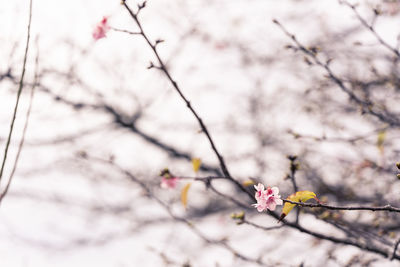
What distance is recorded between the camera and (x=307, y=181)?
13.4 feet

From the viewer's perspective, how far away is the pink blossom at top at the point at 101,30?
7.24 ft

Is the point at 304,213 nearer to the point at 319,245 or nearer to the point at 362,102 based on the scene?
the point at 362,102

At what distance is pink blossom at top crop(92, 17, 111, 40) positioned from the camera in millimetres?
2207

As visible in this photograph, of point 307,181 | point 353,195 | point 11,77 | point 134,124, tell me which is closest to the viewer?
point 11,77

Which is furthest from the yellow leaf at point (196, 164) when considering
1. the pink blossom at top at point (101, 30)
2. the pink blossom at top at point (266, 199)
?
the pink blossom at top at point (101, 30)

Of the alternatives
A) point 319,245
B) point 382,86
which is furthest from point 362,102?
point 319,245

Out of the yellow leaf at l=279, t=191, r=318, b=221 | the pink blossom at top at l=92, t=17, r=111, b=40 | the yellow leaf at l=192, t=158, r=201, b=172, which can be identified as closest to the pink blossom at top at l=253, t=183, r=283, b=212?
the yellow leaf at l=279, t=191, r=318, b=221

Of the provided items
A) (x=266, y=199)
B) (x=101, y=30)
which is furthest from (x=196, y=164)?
(x=101, y=30)

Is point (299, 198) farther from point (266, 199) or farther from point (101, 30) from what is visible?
point (101, 30)

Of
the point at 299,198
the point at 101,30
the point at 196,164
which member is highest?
the point at 101,30

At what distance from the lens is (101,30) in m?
2.22

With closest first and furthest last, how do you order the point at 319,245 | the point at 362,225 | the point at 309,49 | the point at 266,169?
the point at 309,49, the point at 362,225, the point at 319,245, the point at 266,169

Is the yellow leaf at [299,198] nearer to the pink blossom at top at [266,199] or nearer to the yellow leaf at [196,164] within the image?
the pink blossom at top at [266,199]

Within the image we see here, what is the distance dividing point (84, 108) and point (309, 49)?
3.94 m
